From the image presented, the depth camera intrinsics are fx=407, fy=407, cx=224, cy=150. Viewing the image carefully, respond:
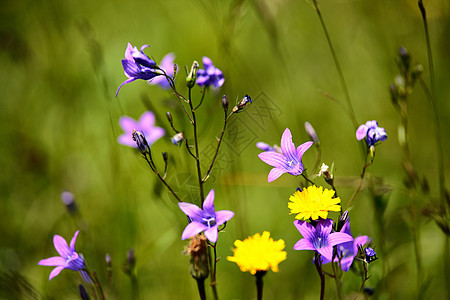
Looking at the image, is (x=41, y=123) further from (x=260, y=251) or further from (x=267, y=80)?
(x=260, y=251)

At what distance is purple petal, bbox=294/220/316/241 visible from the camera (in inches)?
63.8

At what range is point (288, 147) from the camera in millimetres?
1783

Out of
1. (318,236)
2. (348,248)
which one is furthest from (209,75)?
(348,248)

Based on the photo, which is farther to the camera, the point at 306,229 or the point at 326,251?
the point at 306,229

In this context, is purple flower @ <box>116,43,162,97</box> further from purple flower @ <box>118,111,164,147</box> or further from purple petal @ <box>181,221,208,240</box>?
purple flower @ <box>118,111,164,147</box>

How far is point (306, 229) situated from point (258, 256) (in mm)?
220

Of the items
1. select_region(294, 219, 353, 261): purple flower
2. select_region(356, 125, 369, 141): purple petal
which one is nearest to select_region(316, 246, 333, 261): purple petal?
select_region(294, 219, 353, 261): purple flower

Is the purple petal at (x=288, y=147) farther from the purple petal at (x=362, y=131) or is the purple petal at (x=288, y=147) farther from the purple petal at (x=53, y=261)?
the purple petal at (x=53, y=261)

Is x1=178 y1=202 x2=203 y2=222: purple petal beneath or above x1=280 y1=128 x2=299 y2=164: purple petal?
beneath

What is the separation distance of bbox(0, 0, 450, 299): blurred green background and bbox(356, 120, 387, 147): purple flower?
2.59ft

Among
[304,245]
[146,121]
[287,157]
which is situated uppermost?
[146,121]

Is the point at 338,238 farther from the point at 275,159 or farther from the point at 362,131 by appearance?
the point at 362,131

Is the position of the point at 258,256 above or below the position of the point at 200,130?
below

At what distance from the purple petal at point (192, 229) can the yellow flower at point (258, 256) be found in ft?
0.55
